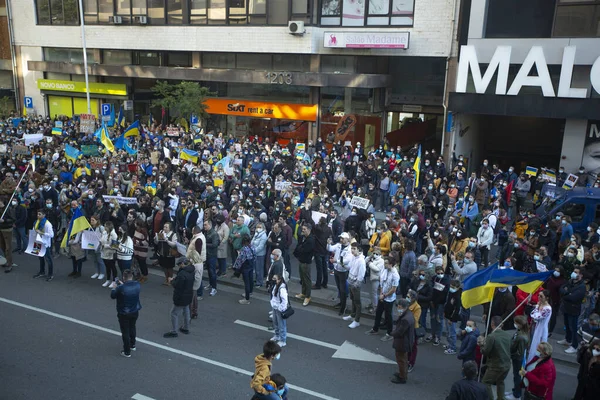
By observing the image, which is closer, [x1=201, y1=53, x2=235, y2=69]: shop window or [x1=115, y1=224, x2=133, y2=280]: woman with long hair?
[x1=115, y1=224, x2=133, y2=280]: woman with long hair

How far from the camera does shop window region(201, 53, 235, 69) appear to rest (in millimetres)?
30859

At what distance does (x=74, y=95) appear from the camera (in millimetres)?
35906

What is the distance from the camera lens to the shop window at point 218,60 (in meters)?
30.9

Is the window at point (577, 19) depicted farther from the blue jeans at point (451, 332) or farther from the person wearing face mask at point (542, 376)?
the person wearing face mask at point (542, 376)

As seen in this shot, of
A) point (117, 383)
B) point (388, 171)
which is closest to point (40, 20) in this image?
point (388, 171)

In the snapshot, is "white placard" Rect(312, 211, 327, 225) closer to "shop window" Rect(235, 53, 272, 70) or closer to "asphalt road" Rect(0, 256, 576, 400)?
"asphalt road" Rect(0, 256, 576, 400)

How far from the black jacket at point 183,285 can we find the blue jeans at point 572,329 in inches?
284

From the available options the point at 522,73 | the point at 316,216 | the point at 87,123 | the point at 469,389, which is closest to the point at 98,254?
the point at 316,216

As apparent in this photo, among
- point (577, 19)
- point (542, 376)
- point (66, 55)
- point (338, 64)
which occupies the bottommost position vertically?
point (542, 376)

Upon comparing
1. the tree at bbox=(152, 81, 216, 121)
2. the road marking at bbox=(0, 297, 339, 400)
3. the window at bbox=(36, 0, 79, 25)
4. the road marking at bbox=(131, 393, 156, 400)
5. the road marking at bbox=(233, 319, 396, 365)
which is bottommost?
the road marking at bbox=(233, 319, 396, 365)

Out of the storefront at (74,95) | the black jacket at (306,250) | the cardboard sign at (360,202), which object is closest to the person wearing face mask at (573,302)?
the black jacket at (306,250)

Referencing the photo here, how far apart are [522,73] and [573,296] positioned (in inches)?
547

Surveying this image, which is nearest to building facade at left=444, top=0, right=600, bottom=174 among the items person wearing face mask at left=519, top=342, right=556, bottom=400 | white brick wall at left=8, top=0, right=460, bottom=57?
white brick wall at left=8, top=0, right=460, bottom=57

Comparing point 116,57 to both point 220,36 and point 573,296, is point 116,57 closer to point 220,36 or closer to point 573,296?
point 220,36
